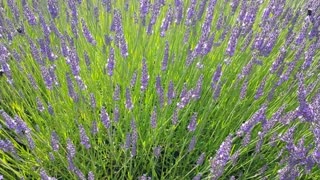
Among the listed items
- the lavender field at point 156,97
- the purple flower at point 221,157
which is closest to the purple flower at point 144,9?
the lavender field at point 156,97

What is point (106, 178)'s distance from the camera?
5.90 feet

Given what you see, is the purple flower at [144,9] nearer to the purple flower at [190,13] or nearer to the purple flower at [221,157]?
the purple flower at [190,13]

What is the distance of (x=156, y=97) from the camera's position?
188 centimetres

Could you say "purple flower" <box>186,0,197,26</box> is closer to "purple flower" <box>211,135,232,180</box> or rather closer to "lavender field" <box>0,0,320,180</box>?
"lavender field" <box>0,0,320,180</box>

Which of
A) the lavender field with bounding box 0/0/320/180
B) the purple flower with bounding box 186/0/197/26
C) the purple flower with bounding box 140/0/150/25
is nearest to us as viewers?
the lavender field with bounding box 0/0/320/180

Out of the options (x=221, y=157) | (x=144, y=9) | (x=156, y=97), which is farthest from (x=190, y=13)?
(x=221, y=157)

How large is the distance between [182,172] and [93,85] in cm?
63

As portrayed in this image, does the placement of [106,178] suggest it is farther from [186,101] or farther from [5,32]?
[5,32]

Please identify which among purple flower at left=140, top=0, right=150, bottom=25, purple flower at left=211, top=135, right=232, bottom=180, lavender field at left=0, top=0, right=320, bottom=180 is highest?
purple flower at left=140, top=0, right=150, bottom=25

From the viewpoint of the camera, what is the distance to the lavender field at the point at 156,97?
5.19ft

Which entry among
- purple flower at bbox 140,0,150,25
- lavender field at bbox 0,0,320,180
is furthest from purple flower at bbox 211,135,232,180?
purple flower at bbox 140,0,150,25

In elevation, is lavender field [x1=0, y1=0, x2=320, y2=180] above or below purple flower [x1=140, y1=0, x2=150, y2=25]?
below

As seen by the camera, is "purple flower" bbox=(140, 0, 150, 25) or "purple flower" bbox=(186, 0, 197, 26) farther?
"purple flower" bbox=(186, 0, 197, 26)

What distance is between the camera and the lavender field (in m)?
1.58
